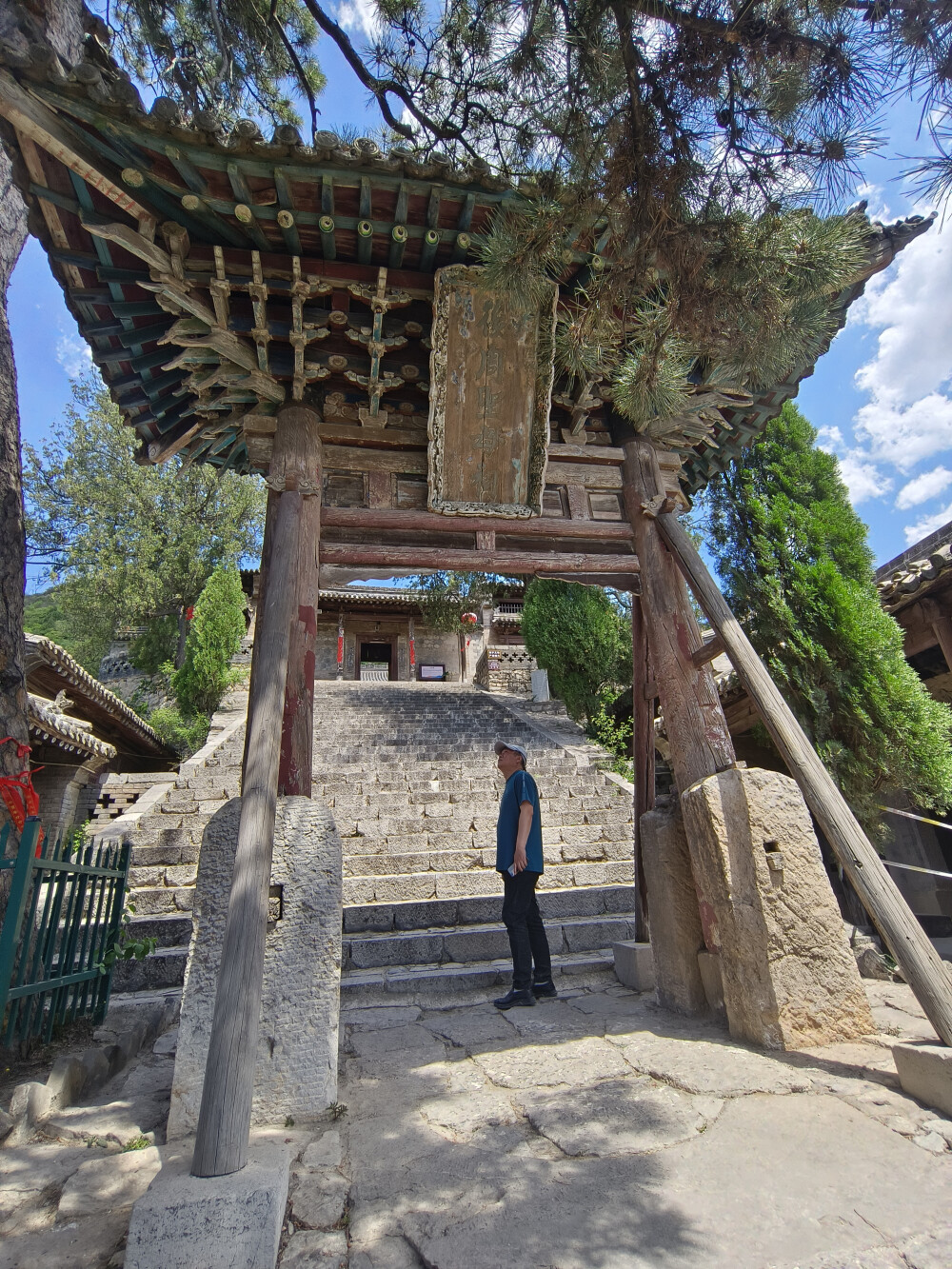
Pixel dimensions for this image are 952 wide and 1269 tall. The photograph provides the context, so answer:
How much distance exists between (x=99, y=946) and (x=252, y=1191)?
2.73 metres

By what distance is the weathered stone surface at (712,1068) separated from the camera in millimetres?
2701

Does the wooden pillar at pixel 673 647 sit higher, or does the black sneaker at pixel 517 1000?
the wooden pillar at pixel 673 647

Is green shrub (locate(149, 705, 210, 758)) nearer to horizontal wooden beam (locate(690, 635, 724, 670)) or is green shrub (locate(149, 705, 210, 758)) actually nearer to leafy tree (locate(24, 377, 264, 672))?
leafy tree (locate(24, 377, 264, 672))

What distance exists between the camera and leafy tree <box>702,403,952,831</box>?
18.4 ft

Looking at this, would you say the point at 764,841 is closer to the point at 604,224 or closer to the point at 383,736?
the point at 604,224

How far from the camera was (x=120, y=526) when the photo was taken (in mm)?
21016

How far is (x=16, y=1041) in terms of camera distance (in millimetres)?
3258

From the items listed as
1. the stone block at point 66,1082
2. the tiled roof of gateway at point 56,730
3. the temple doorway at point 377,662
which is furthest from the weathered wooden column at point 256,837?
the temple doorway at point 377,662

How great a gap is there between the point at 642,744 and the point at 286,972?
123 inches

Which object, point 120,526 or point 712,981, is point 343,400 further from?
point 120,526

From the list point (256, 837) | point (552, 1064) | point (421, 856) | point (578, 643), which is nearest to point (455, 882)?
point (421, 856)

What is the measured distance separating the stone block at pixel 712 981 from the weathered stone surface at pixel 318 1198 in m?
2.22

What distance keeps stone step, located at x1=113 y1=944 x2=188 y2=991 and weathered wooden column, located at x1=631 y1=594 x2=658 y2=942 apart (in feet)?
11.0

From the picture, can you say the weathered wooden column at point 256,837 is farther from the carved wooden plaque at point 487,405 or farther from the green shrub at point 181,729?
the green shrub at point 181,729
